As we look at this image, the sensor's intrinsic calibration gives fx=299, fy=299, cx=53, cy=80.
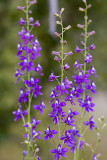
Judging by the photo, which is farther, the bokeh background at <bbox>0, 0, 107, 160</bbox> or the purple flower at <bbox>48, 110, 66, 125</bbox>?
the bokeh background at <bbox>0, 0, 107, 160</bbox>

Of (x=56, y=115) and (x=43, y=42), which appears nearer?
(x=56, y=115)

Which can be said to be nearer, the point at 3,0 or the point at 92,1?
the point at 92,1

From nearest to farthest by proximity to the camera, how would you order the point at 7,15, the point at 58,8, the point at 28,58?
the point at 28,58, the point at 58,8, the point at 7,15

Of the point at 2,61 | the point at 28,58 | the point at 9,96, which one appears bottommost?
the point at 28,58

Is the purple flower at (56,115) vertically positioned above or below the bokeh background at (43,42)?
below

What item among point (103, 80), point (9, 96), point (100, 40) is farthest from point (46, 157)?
point (100, 40)

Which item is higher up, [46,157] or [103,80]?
[103,80]

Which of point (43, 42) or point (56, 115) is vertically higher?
point (43, 42)

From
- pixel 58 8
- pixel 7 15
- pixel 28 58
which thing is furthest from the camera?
pixel 7 15

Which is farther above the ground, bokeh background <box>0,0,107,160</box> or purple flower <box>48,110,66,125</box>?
bokeh background <box>0,0,107,160</box>

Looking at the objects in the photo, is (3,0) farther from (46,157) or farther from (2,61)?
(46,157)

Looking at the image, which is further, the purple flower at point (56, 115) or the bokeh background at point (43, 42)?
the bokeh background at point (43, 42)
